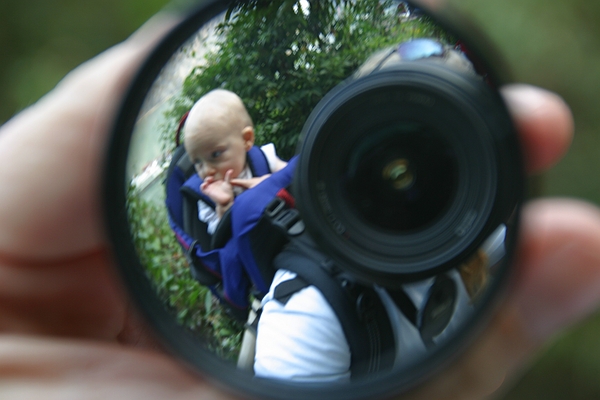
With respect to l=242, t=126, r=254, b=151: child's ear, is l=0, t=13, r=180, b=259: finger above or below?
above

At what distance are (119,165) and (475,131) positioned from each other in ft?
1.33

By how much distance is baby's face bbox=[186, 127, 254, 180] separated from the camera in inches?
26.8

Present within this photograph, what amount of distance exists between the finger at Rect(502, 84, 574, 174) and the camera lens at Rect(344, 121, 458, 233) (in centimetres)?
11

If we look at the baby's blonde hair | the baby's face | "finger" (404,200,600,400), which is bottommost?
"finger" (404,200,600,400)

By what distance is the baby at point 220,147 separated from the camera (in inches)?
26.8

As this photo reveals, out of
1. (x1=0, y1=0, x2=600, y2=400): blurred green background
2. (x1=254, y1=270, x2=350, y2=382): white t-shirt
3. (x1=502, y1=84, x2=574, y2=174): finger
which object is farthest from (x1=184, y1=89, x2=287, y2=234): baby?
(x1=0, y1=0, x2=600, y2=400): blurred green background

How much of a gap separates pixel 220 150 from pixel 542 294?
18.5 inches

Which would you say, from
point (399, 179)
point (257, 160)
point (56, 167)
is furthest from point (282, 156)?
point (56, 167)

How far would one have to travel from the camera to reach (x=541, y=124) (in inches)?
31.2

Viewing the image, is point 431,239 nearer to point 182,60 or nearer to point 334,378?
point 334,378

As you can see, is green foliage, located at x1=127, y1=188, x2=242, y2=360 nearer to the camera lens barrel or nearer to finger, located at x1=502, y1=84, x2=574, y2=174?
the camera lens barrel

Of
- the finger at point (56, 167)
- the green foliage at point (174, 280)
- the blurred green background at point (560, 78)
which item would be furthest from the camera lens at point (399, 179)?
the blurred green background at point (560, 78)

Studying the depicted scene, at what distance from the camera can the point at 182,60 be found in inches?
27.3

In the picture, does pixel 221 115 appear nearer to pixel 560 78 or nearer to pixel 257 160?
pixel 257 160
